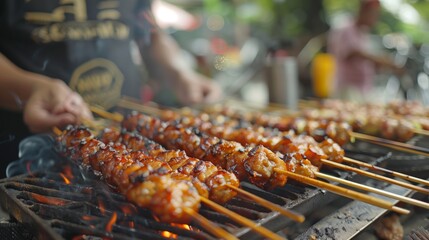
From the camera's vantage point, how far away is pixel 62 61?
4152mm

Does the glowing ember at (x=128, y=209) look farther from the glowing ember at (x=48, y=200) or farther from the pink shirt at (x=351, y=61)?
the pink shirt at (x=351, y=61)

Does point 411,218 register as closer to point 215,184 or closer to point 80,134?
point 215,184

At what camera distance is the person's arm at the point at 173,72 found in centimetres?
517

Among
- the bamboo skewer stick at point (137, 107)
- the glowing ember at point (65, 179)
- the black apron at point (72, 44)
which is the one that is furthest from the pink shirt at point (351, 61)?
the glowing ember at point (65, 179)

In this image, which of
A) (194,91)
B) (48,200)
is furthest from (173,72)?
(48,200)

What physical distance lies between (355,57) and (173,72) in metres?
4.67

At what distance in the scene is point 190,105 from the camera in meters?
5.23

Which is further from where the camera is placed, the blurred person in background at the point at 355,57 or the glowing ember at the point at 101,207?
the blurred person in background at the point at 355,57

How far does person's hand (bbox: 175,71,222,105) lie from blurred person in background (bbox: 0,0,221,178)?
32 mm

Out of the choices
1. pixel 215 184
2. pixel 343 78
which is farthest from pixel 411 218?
pixel 343 78

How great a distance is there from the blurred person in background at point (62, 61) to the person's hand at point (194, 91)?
0.11 ft

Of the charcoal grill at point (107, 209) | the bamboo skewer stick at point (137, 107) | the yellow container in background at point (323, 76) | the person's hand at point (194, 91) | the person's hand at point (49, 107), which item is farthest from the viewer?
the yellow container in background at point (323, 76)

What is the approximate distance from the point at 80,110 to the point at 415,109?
385cm

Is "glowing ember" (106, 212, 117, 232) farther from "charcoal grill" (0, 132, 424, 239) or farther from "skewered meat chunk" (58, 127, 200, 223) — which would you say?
"skewered meat chunk" (58, 127, 200, 223)
